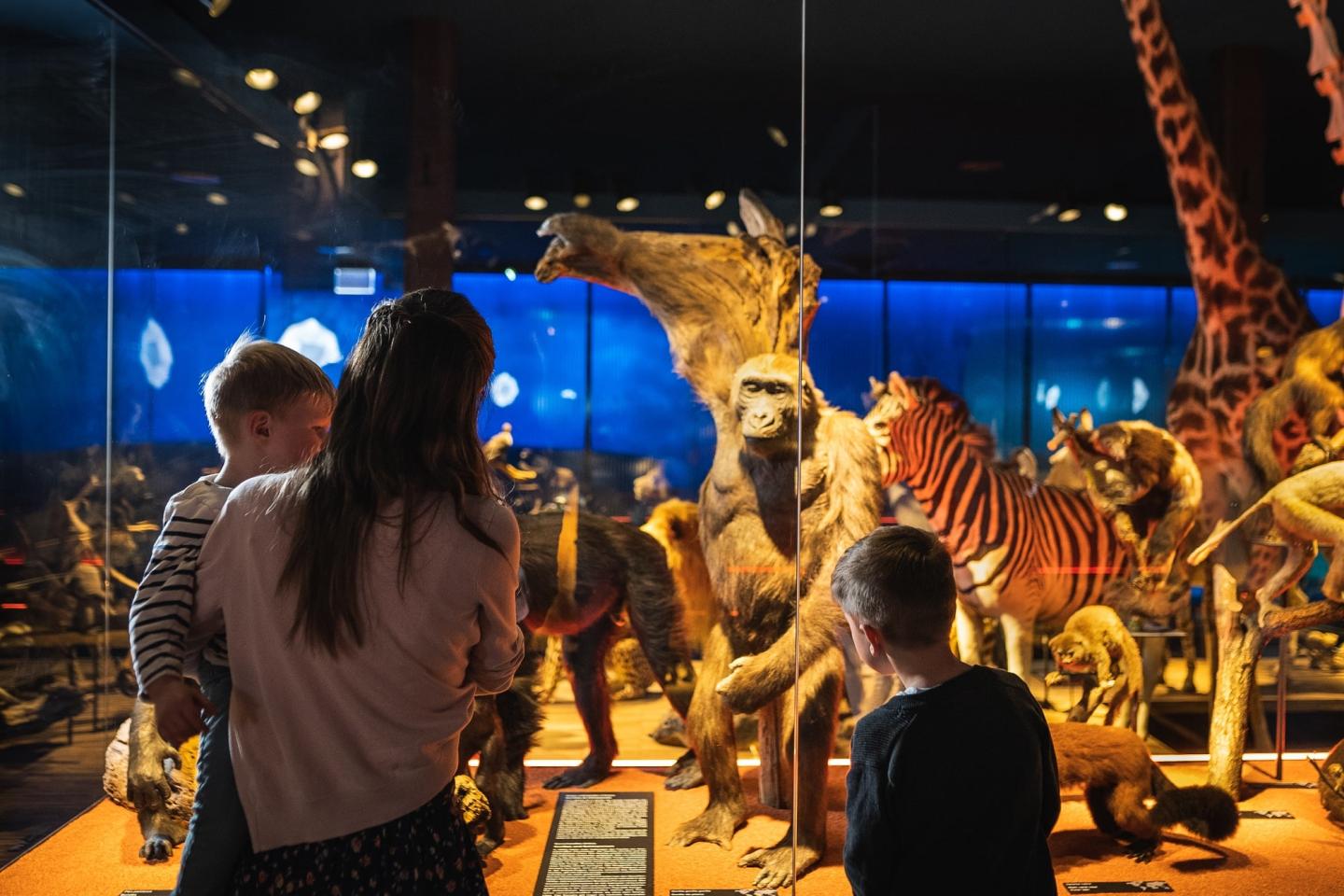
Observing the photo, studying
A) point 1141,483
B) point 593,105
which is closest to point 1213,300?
point 1141,483

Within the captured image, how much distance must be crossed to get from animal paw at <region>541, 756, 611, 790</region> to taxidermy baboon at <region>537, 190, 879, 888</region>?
0.95ft

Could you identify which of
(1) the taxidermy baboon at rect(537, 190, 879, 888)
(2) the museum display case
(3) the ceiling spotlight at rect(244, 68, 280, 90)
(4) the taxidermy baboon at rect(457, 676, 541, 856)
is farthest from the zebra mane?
(3) the ceiling spotlight at rect(244, 68, 280, 90)

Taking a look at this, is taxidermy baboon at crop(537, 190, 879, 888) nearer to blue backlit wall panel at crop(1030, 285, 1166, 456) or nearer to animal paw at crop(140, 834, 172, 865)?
blue backlit wall panel at crop(1030, 285, 1166, 456)

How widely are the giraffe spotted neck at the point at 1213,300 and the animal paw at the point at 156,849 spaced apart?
2.93m

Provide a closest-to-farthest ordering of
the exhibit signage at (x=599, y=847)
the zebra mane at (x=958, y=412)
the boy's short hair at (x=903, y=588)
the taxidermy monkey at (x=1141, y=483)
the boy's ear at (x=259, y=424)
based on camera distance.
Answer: the boy's short hair at (x=903, y=588), the boy's ear at (x=259, y=424), the exhibit signage at (x=599, y=847), the zebra mane at (x=958, y=412), the taxidermy monkey at (x=1141, y=483)

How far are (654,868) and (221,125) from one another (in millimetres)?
2231

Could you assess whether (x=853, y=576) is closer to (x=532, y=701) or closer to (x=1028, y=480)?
(x=532, y=701)

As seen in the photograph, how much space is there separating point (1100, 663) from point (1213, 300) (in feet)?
3.71

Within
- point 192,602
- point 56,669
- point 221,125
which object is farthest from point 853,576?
point 56,669

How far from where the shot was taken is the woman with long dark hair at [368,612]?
136 cm

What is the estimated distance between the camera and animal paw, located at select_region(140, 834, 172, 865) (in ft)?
8.50

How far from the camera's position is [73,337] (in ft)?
9.41

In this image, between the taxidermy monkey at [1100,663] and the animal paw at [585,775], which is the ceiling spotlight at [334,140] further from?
the taxidermy monkey at [1100,663]

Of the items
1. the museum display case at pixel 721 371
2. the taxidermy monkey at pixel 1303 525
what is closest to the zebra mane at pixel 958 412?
the museum display case at pixel 721 371
